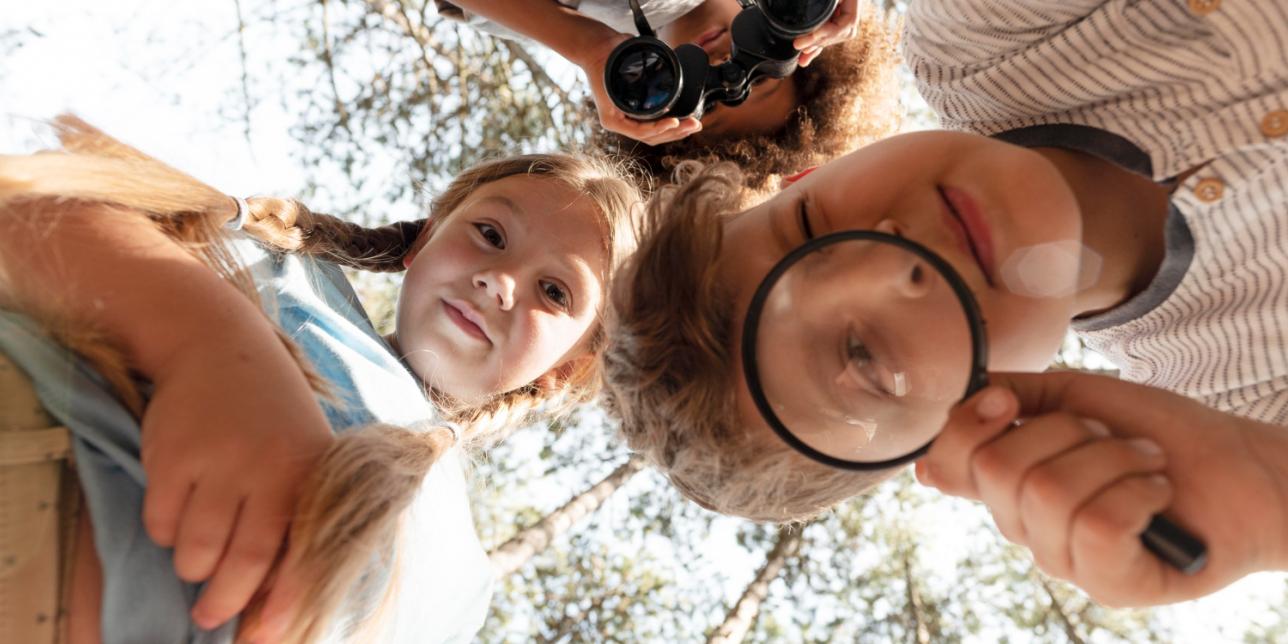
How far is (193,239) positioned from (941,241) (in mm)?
1009

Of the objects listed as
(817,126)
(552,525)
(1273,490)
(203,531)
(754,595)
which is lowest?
(754,595)

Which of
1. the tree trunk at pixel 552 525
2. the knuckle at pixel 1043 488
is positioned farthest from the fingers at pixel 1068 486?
the tree trunk at pixel 552 525

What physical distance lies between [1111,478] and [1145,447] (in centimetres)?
11

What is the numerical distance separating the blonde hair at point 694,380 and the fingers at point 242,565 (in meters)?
0.67

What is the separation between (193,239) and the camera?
3.95 feet

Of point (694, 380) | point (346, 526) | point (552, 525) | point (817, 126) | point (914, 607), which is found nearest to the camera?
point (346, 526)

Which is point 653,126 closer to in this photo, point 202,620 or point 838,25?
point 838,25

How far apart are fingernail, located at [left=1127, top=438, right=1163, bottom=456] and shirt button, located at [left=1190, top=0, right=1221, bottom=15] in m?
0.80

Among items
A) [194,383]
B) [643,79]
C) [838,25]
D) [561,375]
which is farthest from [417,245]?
[194,383]

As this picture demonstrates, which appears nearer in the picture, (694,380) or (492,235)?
(694,380)

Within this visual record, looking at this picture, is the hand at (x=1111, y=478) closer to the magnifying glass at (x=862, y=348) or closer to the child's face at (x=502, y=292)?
the magnifying glass at (x=862, y=348)

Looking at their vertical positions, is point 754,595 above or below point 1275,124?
below

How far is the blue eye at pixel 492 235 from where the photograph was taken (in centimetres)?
238

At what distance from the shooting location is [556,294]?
2357 mm
